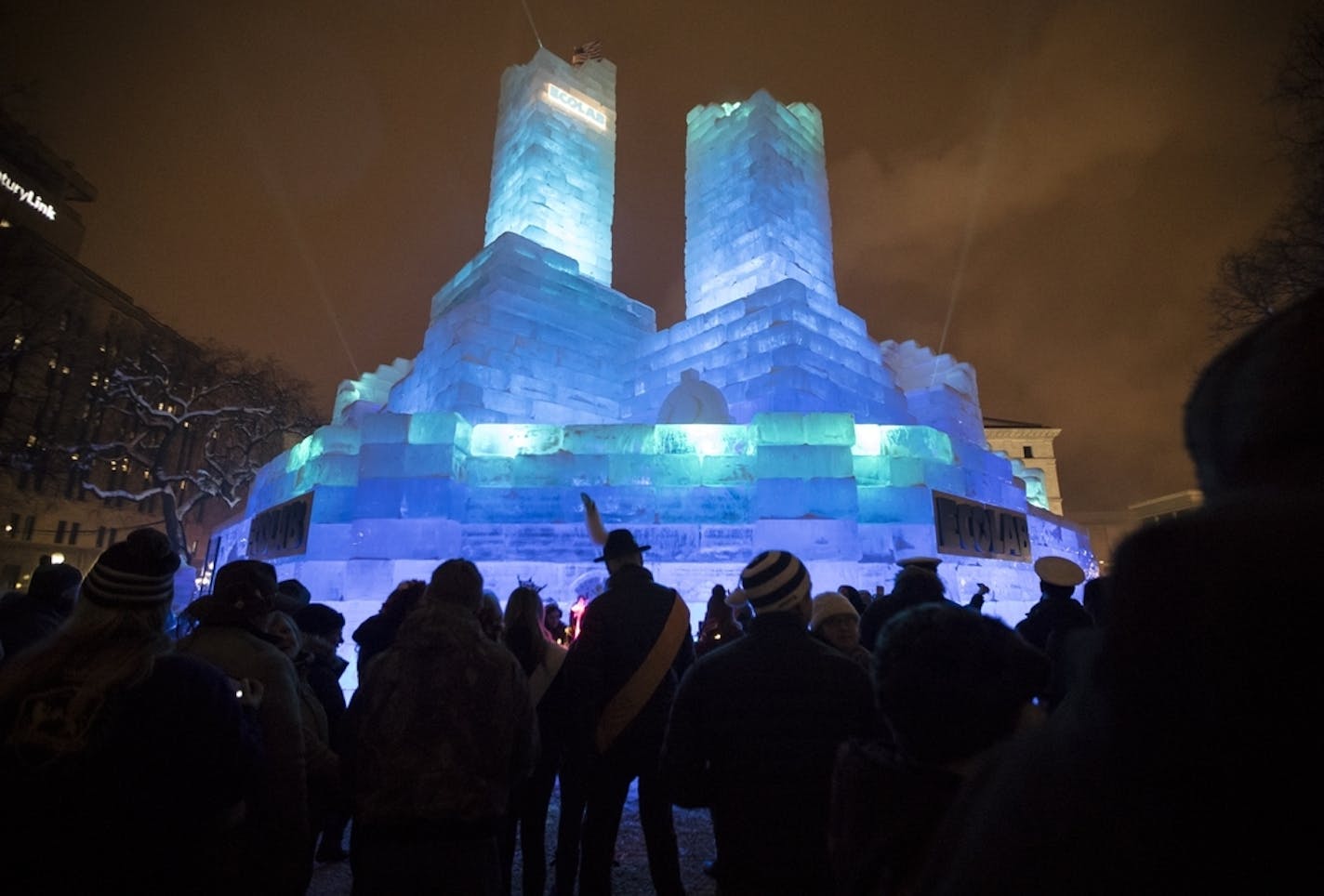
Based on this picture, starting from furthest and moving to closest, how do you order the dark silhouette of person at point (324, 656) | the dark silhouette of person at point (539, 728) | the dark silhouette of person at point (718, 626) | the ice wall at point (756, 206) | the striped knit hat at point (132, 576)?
the ice wall at point (756, 206), the dark silhouette of person at point (718, 626), the dark silhouette of person at point (324, 656), the dark silhouette of person at point (539, 728), the striped knit hat at point (132, 576)

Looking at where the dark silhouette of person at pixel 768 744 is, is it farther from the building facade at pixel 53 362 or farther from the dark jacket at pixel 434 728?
the building facade at pixel 53 362

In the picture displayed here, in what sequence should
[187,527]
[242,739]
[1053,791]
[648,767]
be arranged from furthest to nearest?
1. [187,527]
2. [648,767]
3. [242,739]
4. [1053,791]

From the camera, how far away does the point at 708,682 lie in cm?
261

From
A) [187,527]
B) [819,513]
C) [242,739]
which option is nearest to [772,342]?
[819,513]

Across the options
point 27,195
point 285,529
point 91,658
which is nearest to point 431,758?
point 91,658

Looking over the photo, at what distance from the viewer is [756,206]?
56.7ft

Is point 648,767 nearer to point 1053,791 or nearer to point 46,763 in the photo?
point 46,763

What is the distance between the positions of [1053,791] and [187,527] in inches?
2014

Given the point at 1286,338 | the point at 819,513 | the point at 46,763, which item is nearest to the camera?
the point at 1286,338

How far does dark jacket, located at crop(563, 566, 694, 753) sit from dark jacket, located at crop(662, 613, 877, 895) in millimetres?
1017

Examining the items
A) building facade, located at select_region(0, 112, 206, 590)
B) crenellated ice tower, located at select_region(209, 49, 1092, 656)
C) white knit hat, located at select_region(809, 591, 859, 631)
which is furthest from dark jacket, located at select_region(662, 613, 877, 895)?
building facade, located at select_region(0, 112, 206, 590)

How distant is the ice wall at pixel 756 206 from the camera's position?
1717 cm

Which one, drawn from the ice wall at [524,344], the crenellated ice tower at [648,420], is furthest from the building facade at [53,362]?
the ice wall at [524,344]

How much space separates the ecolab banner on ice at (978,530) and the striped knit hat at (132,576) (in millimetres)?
10469
